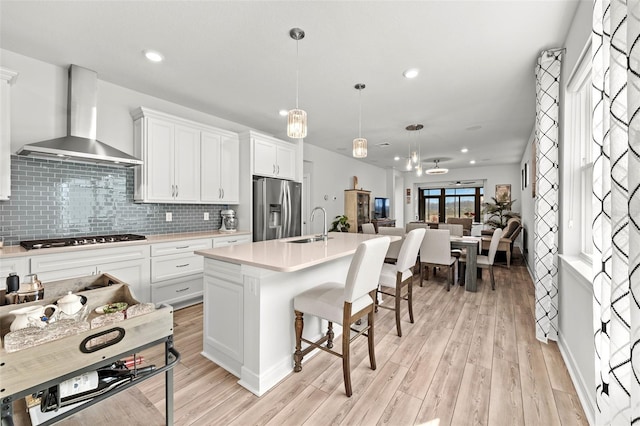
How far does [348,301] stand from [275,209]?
8.93ft

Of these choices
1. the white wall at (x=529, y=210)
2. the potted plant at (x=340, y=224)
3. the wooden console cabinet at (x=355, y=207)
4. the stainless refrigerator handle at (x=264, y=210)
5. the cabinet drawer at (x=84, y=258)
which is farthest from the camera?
the wooden console cabinet at (x=355, y=207)

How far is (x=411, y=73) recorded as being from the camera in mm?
2828

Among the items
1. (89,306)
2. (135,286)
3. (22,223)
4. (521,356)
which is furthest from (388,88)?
(22,223)

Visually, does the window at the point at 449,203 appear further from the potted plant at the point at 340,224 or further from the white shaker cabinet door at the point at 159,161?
the white shaker cabinet door at the point at 159,161

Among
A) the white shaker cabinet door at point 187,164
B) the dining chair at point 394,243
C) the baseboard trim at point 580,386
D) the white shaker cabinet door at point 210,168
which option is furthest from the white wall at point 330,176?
the baseboard trim at point 580,386

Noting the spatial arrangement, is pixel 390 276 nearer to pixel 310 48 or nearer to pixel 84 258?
pixel 310 48

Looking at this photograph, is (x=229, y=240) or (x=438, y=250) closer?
(x=229, y=240)

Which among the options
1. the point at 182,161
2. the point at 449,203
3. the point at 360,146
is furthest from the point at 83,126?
the point at 449,203

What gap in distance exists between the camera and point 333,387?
1837mm

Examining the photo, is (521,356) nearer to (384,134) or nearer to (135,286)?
(135,286)

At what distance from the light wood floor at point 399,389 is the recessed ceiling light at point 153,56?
2.58 m

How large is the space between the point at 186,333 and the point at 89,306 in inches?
→ 67.2

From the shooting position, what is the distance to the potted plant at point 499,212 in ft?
26.1

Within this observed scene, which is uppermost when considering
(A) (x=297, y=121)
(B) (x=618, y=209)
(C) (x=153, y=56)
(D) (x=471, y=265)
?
(C) (x=153, y=56)
